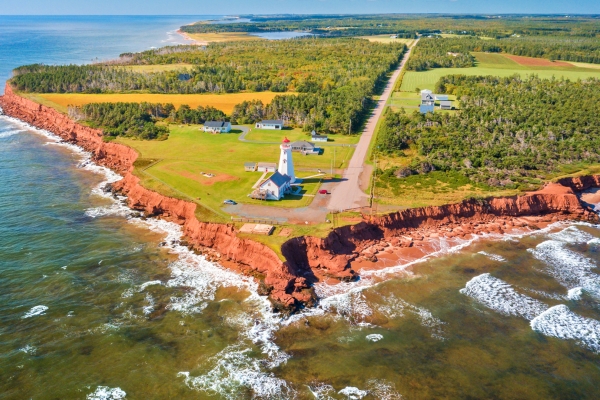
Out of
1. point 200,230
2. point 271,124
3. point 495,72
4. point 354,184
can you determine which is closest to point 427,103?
point 271,124

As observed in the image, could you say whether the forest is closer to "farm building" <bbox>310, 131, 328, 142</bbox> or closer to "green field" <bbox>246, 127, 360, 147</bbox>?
"green field" <bbox>246, 127, 360, 147</bbox>

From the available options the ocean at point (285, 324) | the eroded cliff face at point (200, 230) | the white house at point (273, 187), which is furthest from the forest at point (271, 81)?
the ocean at point (285, 324)

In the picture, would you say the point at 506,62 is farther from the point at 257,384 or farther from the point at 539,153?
the point at 257,384

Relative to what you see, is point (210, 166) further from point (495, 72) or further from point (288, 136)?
point (495, 72)

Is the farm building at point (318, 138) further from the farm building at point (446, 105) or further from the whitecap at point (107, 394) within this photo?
the whitecap at point (107, 394)

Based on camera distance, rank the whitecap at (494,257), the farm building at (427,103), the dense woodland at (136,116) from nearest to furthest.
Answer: the whitecap at (494,257)
the dense woodland at (136,116)
the farm building at (427,103)

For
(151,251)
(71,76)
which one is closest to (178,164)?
(151,251)
